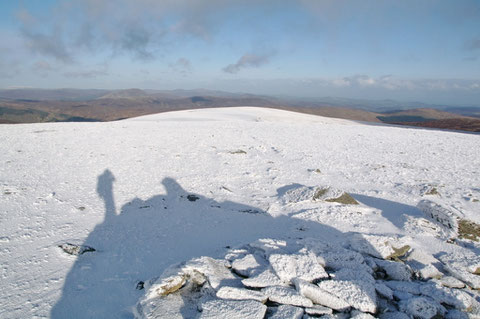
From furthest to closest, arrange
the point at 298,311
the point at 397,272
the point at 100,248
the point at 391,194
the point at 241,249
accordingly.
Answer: the point at 391,194
the point at 100,248
the point at 241,249
the point at 397,272
the point at 298,311

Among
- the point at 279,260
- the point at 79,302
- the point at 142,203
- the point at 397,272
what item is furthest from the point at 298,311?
the point at 142,203

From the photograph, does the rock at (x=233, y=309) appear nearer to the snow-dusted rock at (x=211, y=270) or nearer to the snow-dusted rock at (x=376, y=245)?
the snow-dusted rock at (x=211, y=270)

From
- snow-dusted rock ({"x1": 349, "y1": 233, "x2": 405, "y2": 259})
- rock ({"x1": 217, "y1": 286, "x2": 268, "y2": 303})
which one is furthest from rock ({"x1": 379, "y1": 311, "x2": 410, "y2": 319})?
snow-dusted rock ({"x1": 349, "y1": 233, "x2": 405, "y2": 259})

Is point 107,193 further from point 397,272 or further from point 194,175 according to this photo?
point 397,272

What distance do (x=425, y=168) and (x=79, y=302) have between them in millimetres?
16765

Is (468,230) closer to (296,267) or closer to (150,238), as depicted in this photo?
(296,267)

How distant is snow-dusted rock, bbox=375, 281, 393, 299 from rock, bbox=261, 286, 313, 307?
59.2 inches

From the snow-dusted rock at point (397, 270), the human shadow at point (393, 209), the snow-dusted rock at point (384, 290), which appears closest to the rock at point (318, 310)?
the snow-dusted rock at point (384, 290)

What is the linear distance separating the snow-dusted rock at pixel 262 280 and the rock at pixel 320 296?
1.32 feet

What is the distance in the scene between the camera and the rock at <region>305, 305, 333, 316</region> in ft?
13.4

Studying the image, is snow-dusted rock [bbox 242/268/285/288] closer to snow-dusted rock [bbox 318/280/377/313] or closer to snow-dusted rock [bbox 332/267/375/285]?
snow-dusted rock [bbox 318/280/377/313]

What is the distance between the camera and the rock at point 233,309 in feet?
13.0

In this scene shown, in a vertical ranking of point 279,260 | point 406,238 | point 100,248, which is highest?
point 279,260

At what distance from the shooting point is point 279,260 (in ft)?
16.5
